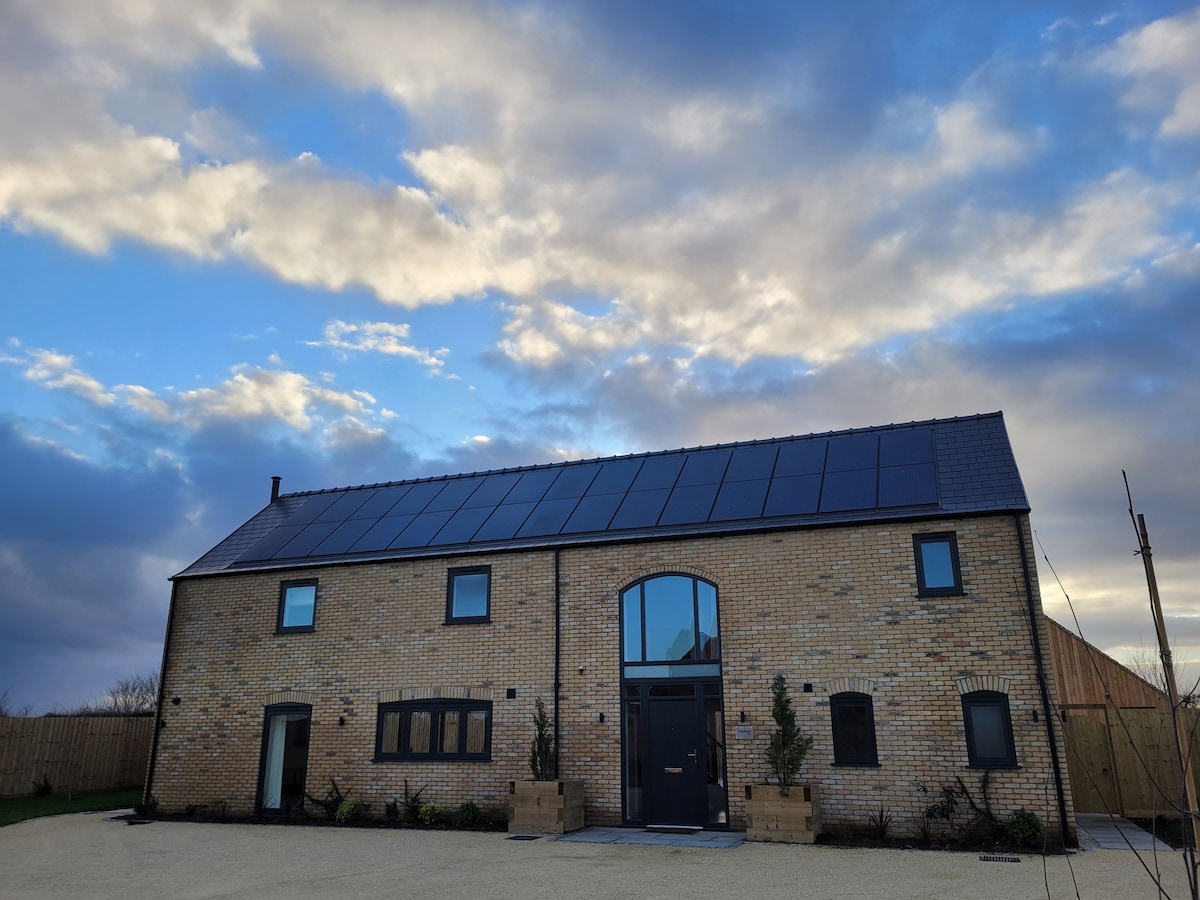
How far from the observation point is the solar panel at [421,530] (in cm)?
1780

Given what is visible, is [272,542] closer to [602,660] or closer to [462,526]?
Answer: [462,526]

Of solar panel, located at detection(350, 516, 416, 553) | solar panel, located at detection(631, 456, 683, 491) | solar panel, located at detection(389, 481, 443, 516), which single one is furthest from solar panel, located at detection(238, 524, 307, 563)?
solar panel, located at detection(631, 456, 683, 491)

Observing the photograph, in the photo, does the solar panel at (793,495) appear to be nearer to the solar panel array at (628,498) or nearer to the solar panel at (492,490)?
the solar panel array at (628,498)

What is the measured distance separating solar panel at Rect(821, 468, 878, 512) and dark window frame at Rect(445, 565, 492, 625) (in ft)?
20.4

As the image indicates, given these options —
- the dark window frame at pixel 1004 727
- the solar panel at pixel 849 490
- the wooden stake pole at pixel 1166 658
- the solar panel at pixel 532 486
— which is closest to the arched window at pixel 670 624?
the solar panel at pixel 849 490

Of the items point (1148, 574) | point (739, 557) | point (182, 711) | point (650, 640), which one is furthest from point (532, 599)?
point (1148, 574)

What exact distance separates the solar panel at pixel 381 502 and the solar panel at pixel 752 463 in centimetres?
789

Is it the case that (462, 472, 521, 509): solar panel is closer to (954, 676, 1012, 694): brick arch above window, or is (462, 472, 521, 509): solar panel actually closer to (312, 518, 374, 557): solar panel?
(312, 518, 374, 557): solar panel

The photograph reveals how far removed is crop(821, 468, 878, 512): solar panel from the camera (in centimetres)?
1460

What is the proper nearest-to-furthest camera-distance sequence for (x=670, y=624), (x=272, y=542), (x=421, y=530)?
(x=670, y=624) → (x=421, y=530) → (x=272, y=542)

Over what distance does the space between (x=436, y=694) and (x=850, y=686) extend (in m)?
7.28

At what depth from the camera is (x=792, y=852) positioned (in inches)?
457

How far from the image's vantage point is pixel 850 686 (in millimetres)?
13367

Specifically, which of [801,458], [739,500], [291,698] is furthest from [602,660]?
[291,698]
